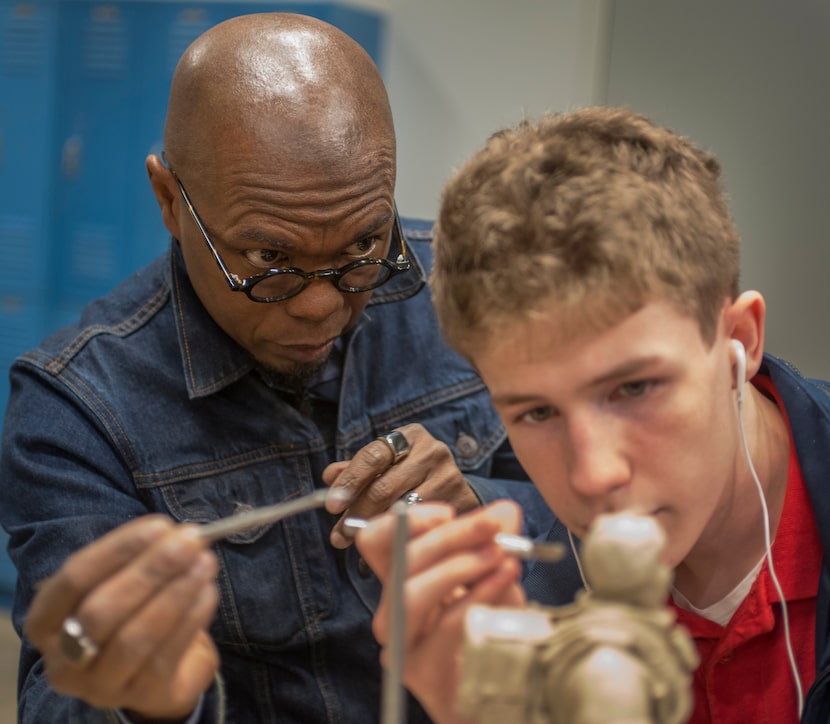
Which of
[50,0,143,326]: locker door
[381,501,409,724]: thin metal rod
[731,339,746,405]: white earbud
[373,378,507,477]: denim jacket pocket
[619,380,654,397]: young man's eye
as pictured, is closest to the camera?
[381,501,409,724]: thin metal rod

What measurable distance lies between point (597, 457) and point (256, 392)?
34.4 inches

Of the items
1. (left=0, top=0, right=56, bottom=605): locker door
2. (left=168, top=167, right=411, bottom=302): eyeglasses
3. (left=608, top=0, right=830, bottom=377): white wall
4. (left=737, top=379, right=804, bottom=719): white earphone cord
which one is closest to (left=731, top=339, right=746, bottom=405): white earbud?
(left=737, top=379, right=804, bottom=719): white earphone cord

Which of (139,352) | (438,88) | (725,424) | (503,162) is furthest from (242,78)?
(438,88)

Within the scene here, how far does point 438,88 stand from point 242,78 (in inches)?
79.8

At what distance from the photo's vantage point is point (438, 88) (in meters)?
3.59

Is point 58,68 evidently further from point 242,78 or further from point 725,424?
point 725,424

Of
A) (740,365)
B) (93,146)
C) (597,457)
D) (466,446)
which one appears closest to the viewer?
(597,457)

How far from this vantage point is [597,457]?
1.05m

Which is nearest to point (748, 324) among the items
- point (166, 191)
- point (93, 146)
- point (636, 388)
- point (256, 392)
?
point (636, 388)

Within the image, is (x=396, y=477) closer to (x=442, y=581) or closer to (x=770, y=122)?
(x=442, y=581)

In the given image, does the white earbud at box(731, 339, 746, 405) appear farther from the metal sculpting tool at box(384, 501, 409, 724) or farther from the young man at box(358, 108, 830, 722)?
the metal sculpting tool at box(384, 501, 409, 724)

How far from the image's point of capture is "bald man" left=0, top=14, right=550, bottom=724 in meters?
1.60

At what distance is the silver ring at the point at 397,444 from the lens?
162cm

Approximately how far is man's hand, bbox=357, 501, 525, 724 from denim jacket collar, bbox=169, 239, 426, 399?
0.86 metres
